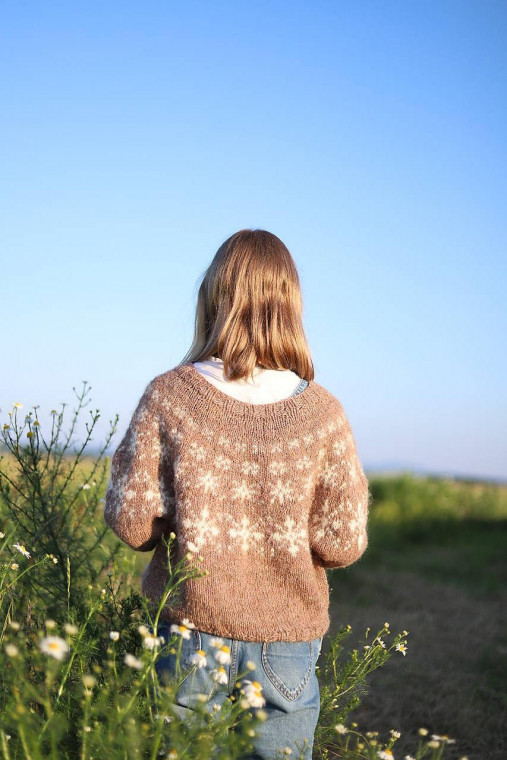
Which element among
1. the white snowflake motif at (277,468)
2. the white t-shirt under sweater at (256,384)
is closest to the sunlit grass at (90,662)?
the white snowflake motif at (277,468)

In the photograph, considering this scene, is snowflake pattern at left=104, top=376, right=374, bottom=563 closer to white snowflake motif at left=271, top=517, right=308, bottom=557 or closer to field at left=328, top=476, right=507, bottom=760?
white snowflake motif at left=271, top=517, right=308, bottom=557

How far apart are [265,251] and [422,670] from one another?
3187 millimetres

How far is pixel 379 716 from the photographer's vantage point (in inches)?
150

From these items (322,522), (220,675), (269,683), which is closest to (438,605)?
(322,522)

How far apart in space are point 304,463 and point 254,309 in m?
0.56

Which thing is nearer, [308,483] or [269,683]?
[269,683]

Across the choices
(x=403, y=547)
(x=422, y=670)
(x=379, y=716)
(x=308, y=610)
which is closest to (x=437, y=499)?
(x=403, y=547)

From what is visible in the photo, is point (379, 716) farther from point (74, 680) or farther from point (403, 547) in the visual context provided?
point (403, 547)

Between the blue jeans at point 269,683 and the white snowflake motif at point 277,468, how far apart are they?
535mm

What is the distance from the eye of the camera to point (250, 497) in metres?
2.38

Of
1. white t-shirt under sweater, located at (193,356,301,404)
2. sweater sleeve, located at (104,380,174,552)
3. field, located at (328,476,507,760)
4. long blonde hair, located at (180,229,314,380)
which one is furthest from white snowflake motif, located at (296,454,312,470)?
field, located at (328,476,507,760)

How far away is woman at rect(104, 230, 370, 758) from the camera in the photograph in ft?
7.55

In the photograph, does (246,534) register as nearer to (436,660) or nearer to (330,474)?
(330,474)

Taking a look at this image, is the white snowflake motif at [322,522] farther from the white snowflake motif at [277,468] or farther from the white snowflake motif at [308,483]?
the white snowflake motif at [277,468]
